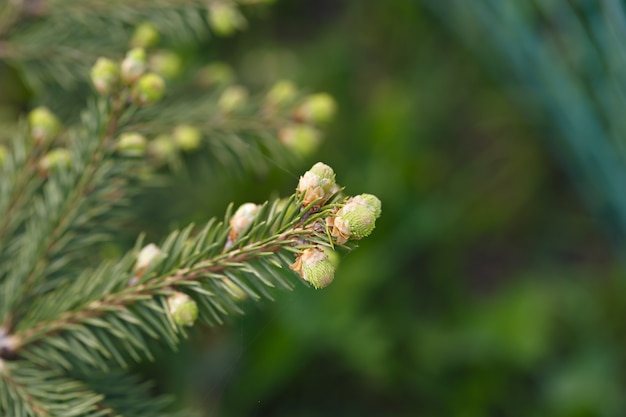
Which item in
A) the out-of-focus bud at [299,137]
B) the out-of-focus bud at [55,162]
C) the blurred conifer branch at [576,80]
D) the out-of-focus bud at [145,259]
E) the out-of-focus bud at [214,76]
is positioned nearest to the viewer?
the out-of-focus bud at [145,259]

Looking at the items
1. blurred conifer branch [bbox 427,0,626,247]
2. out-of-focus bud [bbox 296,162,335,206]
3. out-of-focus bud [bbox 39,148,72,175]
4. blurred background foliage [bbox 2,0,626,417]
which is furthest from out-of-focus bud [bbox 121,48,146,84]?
blurred conifer branch [bbox 427,0,626,247]

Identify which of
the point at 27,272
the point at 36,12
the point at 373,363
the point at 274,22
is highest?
the point at 274,22

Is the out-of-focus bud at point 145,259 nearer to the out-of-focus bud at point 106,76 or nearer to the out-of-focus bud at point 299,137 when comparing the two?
the out-of-focus bud at point 106,76

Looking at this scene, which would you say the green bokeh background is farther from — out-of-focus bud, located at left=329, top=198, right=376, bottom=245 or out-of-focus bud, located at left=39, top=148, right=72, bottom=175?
out-of-focus bud, located at left=329, top=198, right=376, bottom=245

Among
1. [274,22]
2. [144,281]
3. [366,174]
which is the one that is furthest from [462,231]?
[144,281]

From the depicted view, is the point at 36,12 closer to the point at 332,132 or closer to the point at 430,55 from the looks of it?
the point at 332,132

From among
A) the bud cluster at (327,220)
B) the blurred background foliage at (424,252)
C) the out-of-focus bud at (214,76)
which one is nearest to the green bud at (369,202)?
the bud cluster at (327,220)
